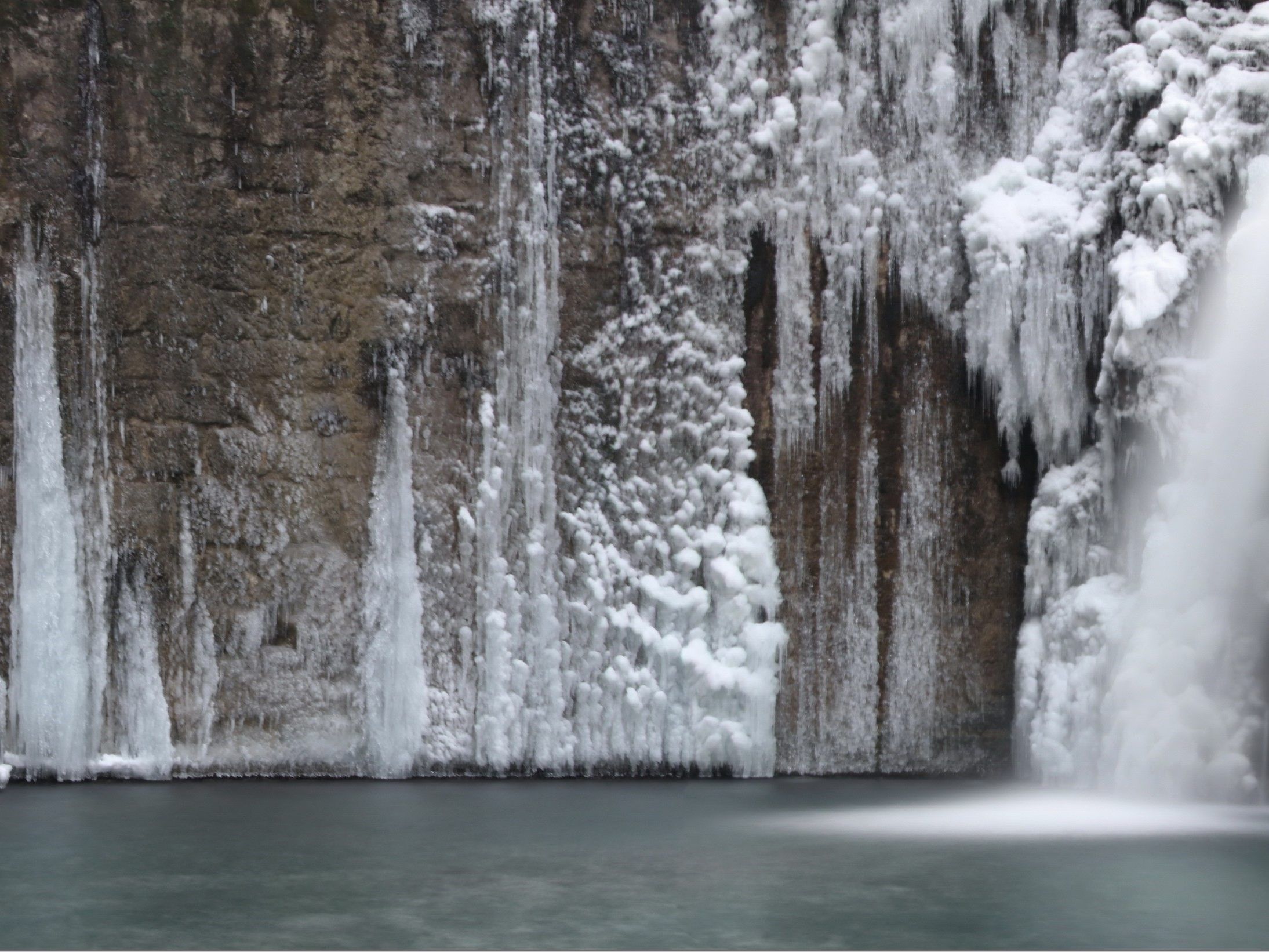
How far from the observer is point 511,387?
5.08 m

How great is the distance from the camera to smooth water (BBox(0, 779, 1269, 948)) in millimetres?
2977

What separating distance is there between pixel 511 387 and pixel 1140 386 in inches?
80.7

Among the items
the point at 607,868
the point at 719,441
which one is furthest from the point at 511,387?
the point at 607,868

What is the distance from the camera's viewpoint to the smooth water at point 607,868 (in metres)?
2.98

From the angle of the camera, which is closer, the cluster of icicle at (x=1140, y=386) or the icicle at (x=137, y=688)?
the cluster of icicle at (x=1140, y=386)


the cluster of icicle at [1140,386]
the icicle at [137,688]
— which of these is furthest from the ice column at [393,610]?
the cluster of icicle at [1140,386]

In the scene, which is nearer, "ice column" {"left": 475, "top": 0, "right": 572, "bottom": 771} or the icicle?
the icicle

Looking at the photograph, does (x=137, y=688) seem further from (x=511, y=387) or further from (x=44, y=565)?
(x=511, y=387)

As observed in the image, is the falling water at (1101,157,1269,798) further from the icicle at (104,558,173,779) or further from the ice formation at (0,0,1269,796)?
the icicle at (104,558,173,779)

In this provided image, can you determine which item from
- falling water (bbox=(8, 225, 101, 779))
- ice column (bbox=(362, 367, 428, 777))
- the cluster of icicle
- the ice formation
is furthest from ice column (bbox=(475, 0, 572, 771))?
the cluster of icicle

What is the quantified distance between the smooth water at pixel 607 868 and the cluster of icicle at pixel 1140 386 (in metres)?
0.33

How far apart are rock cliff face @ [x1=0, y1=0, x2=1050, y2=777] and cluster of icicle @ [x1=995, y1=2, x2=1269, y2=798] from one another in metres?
0.17

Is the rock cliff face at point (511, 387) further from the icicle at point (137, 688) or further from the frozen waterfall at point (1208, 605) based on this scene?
the frozen waterfall at point (1208, 605)

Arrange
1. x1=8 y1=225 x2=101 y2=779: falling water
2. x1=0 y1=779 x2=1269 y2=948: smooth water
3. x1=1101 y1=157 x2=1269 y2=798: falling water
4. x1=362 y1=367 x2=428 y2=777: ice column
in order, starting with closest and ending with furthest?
x1=0 y1=779 x2=1269 y2=948: smooth water → x1=1101 y1=157 x2=1269 y2=798: falling water → x1=8 y1=225 x2=101 y2=779: falling water → x1=362 y1=367 x2=428 y2=777: ice column
